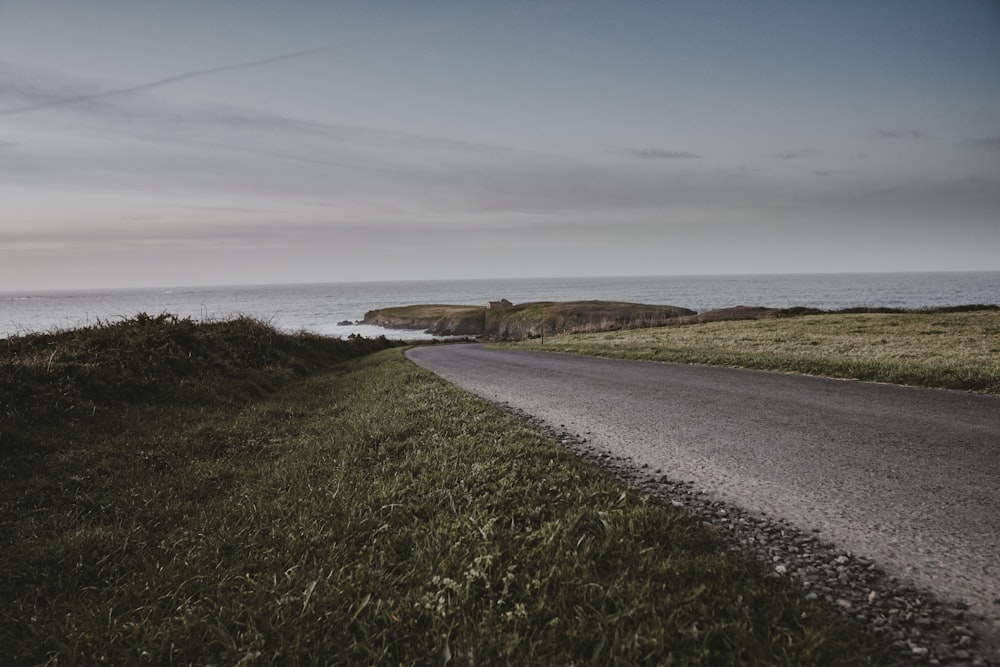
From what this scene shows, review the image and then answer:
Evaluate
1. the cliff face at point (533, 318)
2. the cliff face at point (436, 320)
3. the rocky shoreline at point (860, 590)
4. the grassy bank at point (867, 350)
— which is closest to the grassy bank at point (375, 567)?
the rocky shoreline at point (860, 590)

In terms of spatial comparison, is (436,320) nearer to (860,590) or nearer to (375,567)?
(375,567)

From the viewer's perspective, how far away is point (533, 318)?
69.1 meters

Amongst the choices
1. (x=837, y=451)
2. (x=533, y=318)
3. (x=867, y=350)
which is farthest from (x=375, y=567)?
(x=533, y=318)

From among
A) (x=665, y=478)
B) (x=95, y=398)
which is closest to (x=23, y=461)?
(x=95, y=398)

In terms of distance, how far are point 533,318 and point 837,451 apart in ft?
206

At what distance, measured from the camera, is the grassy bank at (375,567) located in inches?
116

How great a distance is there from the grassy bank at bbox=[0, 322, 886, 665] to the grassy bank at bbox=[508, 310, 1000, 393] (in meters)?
9.94

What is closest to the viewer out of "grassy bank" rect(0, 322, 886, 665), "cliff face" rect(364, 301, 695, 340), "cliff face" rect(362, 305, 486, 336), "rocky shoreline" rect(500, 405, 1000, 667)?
"rocky shoreline" rect(500, 405, 1000, 667)

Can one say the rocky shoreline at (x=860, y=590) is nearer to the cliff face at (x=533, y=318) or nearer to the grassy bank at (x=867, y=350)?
the grassy bank at (x=867, y=350)

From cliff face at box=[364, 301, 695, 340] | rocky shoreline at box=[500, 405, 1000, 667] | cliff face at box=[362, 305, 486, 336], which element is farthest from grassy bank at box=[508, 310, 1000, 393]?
cliff face at box=[362, 305, 486, 336]

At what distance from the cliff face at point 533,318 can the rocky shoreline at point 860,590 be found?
48.4 meters

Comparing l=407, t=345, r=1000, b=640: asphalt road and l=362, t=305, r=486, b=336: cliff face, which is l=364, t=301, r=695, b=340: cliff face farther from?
l=407, t=345, r=1000, b=640: asphalt road

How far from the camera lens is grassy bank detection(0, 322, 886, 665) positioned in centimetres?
294

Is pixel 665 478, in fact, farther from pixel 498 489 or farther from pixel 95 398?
pixel 95 398
